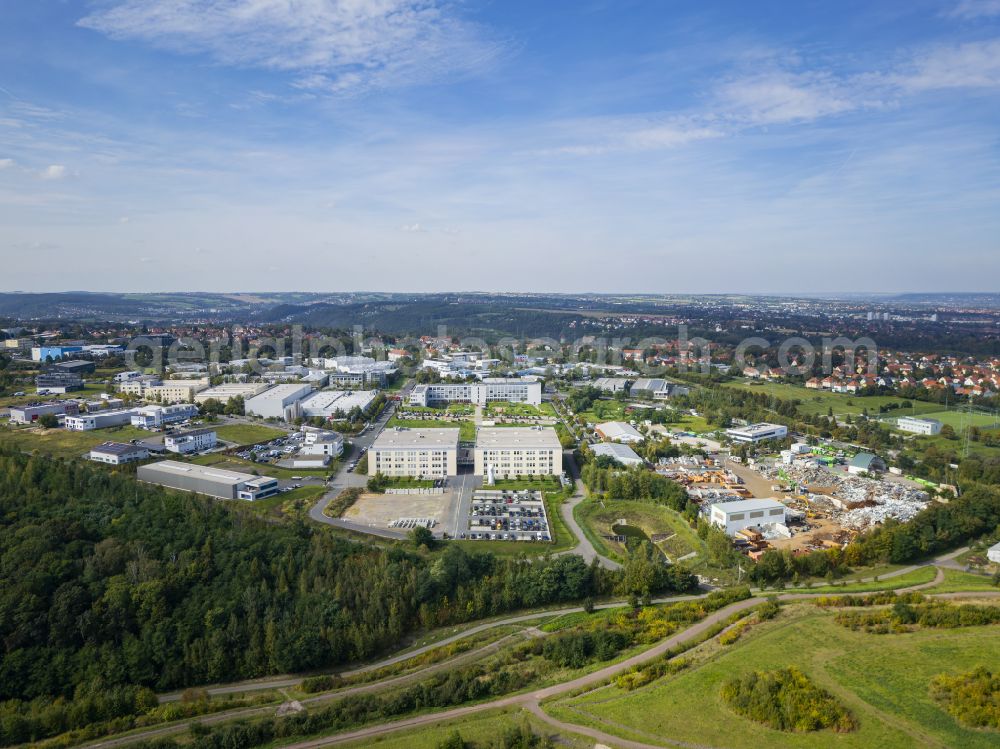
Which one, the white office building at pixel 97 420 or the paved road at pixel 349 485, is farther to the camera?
the white office building at pixel 97 420

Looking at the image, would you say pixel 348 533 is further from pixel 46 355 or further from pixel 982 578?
pixel 46 355

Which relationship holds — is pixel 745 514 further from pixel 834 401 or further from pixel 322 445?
pixel 834 401

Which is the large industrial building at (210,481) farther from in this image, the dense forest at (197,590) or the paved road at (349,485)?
the dense forest at (197,590)

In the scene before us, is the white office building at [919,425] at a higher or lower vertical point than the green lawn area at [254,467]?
higher

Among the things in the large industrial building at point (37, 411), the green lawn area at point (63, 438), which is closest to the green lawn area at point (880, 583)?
the green lawn area at point (63, 438)

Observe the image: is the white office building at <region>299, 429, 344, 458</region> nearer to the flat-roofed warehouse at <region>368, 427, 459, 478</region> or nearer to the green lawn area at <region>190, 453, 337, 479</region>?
the green lawn area at <region>190, 453, 337, 479</region>

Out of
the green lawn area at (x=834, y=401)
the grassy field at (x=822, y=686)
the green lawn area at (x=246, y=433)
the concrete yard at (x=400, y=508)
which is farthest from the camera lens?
the green lawn area at (x=834, y=401)
